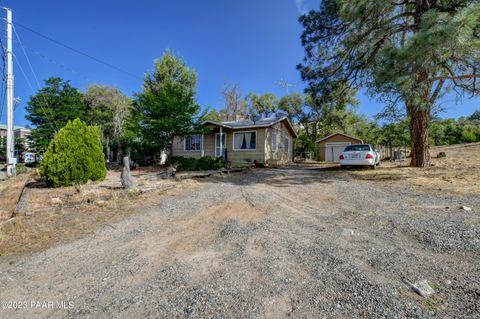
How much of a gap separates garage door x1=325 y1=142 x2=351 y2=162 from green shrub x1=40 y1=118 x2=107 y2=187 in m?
20.4

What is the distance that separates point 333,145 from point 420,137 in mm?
12939

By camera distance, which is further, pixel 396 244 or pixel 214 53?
pixel 214 53

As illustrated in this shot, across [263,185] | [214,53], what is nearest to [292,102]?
[214,53]

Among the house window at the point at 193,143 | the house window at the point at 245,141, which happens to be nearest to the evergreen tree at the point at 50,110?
the house window at the point at 193,143

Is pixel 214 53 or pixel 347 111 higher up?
pixel 214 53

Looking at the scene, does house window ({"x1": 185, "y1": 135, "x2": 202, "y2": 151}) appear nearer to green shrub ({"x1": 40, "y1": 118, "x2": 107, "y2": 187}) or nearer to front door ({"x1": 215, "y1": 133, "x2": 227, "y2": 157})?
front door ({"x1": 215, "y1": 133, "x2": 227, "y2": 157})

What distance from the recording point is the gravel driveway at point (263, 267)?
2094mm

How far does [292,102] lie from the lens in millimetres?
28641

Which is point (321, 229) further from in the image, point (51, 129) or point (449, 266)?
point (51, 129)

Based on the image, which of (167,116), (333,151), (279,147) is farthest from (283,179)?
(333,151)

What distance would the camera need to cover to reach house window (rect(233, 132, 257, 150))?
15.9 meters

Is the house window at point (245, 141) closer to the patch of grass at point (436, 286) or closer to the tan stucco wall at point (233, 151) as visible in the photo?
the tan stucco wall at point (233, 151)

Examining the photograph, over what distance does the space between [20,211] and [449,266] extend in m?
7.72

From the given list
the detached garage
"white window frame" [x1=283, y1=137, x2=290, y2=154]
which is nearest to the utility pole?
"white window frame" [x1=283, y1=137, x2=290, y2=154]
